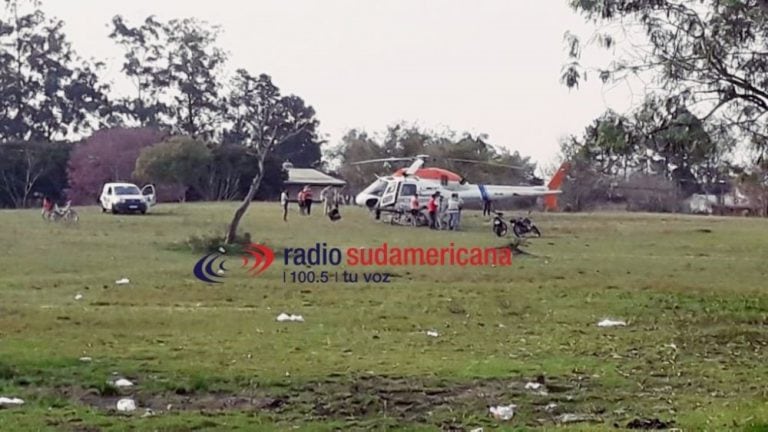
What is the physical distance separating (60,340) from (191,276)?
827cm

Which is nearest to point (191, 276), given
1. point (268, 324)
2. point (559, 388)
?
point (268, 324)

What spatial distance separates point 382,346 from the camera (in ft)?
39.7

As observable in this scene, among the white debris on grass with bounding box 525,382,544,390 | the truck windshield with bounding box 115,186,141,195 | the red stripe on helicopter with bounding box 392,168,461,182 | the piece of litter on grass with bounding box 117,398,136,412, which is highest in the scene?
the red stripe on helicopter with bounding box 392,168,461,182

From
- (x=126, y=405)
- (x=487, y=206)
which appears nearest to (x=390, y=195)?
(x=487, y=206)

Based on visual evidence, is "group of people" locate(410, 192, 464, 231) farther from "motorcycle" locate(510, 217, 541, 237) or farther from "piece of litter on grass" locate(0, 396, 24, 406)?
"piece of litter on grass" locate(0, 396, 24, 406)

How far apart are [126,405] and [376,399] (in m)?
1.99

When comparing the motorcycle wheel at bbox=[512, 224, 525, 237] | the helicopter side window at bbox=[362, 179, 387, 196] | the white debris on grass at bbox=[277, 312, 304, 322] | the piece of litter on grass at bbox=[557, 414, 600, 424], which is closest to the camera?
the piece of litter on grass at bbox=[557, 414, 600, 424]

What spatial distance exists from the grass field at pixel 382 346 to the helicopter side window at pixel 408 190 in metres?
18.0

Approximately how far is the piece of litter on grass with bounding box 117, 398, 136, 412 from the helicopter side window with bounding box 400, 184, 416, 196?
113 feet

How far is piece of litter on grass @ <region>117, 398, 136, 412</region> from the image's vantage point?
328 inches

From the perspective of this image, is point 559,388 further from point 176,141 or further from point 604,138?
point 176,141

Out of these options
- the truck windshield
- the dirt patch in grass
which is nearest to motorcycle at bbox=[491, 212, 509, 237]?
the truck windshield

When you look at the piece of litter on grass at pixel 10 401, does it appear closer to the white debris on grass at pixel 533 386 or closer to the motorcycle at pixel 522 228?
the white debris on grass at pixel 533 386

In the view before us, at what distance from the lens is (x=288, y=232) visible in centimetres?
3362
